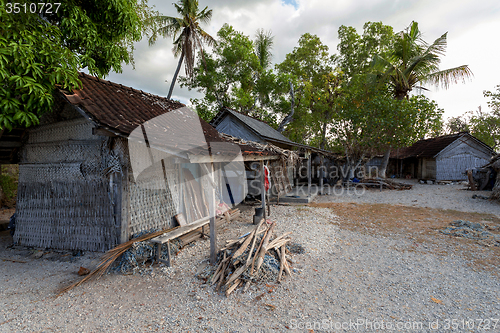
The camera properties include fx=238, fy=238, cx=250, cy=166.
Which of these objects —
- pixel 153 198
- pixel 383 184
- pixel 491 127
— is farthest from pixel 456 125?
pixel 153 198

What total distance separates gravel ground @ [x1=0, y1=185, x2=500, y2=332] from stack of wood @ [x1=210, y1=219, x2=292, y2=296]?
189 millimetres

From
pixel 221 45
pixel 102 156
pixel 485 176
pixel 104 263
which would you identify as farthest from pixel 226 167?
pixel 221 45

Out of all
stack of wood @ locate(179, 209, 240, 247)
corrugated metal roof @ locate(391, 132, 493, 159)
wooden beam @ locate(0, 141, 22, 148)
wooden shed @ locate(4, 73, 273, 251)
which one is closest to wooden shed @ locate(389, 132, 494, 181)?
corrugated metal roof @ locate(391, 132, 493, 159)

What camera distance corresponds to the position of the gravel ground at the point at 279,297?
327cm

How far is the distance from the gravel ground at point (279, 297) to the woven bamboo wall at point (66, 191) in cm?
53

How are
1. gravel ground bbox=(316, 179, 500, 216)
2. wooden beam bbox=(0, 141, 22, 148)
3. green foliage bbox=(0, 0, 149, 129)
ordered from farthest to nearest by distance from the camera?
gravel ground bbox=(316, 179, 500, 216) < wooden beam bbox=(0, 141, 22, 148) < green foliage bbox=(0, 0, 149, 129)

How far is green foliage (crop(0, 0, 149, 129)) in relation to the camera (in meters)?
4.04

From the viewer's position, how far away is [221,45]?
23469 millimetres

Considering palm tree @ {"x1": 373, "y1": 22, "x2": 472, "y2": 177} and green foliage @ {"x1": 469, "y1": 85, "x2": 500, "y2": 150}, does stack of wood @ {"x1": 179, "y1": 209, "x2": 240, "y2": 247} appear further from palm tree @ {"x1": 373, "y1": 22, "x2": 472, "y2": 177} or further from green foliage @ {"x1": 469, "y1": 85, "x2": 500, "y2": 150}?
green foliage @ {"x1": 469, "y1": 85, "x2": 500, "y2": 150}

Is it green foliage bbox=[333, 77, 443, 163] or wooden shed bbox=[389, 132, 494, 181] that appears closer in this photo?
green foliage bbox=[333, 77, 443, 163]

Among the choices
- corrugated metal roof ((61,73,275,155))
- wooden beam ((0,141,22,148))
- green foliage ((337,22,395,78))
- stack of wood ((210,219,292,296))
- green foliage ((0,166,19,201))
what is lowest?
stack of wood ((210,219,292,296))

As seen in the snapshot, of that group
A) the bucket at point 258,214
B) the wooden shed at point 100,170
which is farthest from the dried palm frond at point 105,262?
the bucket at point 258,214

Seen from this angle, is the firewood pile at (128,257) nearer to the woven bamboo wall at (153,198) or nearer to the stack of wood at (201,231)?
the woven bamboo wall at (153,198)

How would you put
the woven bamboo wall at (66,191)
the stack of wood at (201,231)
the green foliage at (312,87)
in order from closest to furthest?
the woven bamboo wall at (66,191) → the stack of wood at (201,231) → the green foliage at (312,87)
